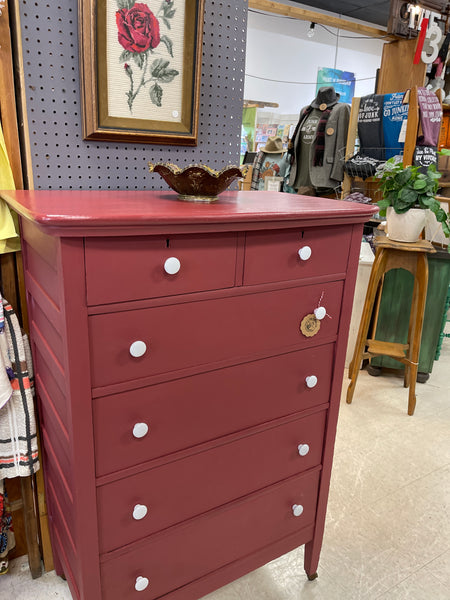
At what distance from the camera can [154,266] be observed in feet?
3.44

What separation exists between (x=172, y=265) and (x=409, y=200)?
2.05 meters

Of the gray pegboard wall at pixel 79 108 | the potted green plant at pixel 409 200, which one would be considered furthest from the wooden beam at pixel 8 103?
the potted green plant at pixel 409 200

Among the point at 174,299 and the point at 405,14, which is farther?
the point at 405,14

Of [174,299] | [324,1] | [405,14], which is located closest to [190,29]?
[174,299]

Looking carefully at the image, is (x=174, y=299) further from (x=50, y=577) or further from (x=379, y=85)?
(x=379, y=85)

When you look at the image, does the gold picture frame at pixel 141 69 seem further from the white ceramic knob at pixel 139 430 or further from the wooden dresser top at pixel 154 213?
the white ceramic knob at pixel 139 430

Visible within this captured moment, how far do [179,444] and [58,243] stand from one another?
0.63m

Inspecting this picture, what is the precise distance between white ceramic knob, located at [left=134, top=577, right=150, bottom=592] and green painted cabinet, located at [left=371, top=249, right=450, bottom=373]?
2375mm

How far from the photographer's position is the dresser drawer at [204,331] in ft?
3.46

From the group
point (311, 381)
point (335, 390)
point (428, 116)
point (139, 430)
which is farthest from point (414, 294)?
point (139, 430)

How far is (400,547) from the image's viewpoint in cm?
187

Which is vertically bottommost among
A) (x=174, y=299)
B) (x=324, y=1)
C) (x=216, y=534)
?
(x=216, y=534)

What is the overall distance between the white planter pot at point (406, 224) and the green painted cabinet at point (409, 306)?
37 cm

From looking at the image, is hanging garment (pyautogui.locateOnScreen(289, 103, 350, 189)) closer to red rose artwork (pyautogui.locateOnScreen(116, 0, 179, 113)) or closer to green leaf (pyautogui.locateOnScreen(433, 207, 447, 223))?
green leaf (pyautogui.locateOnScreen(433, 207, 447, 223))
